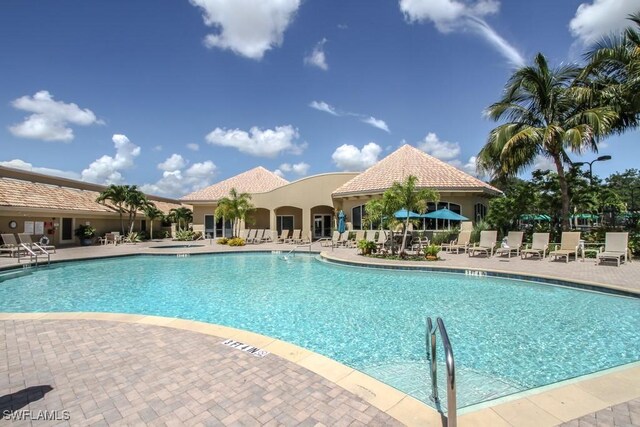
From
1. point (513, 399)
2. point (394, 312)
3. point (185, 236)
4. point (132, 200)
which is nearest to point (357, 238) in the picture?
point (394, 312)

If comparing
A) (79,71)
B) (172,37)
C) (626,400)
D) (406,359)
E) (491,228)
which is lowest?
(406,359)

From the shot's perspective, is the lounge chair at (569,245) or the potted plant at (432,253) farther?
the potted plant at (432,253)

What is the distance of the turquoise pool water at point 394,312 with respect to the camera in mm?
4910

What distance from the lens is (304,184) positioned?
2686 centimetres

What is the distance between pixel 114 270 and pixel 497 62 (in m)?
20.0

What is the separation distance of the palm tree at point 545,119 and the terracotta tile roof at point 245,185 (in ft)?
65.5

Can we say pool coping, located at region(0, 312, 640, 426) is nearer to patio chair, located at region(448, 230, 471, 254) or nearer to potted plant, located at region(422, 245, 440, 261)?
potted plant, located at region(422, 245, 440, 261)

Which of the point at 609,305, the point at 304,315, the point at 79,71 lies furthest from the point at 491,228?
the point at 79,71

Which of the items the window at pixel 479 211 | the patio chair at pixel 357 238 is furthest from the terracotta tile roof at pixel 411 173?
the patio chair at pixel 357 238

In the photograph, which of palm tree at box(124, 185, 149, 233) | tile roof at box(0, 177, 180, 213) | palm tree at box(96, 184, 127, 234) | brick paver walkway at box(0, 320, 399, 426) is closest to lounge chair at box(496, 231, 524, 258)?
brick paver walkway at box(0, 320, 399, 426)

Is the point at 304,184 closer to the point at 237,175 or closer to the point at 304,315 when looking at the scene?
the point at 237,175

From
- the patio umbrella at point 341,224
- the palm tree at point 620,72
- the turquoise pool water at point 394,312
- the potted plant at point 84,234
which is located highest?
the palm tree at point 620,72

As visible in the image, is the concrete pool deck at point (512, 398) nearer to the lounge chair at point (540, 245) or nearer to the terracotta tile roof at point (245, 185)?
the lounge chair at point (540, 245)

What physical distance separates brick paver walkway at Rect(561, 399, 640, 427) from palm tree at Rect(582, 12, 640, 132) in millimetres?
15473
